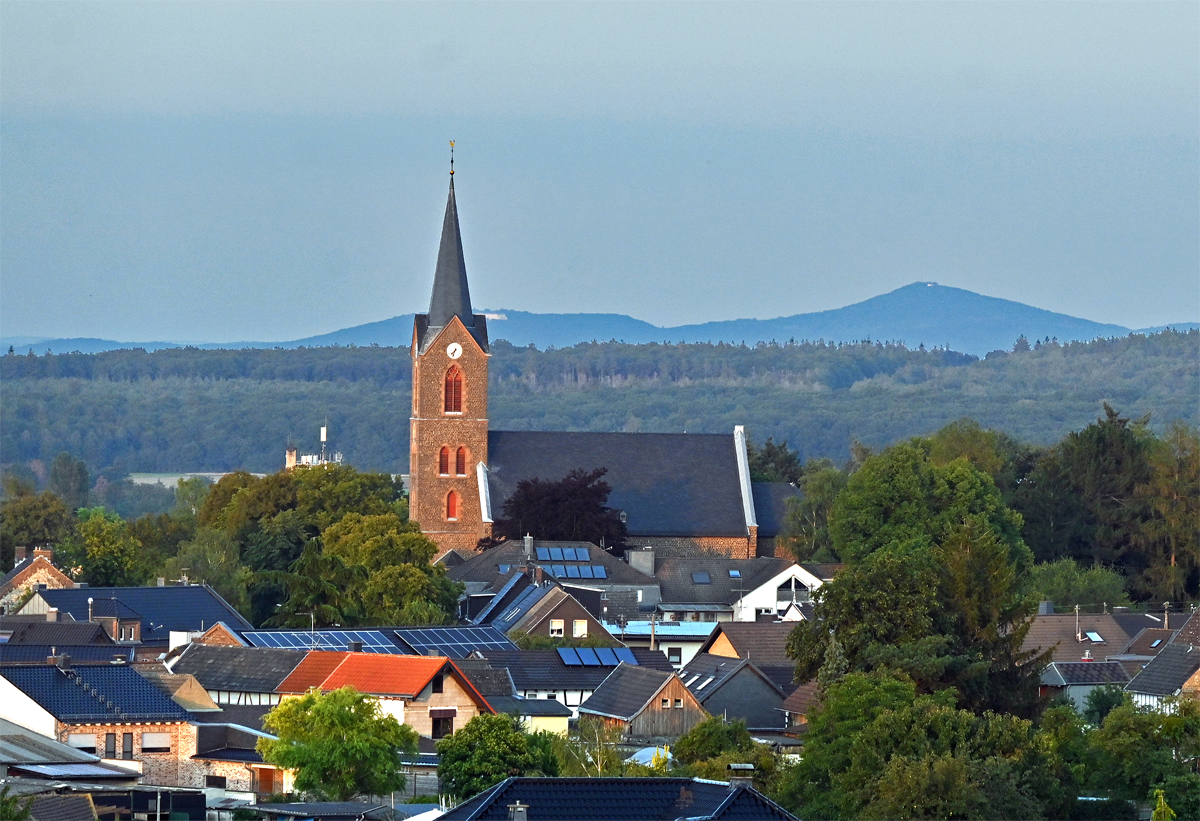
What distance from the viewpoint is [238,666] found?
173 ft

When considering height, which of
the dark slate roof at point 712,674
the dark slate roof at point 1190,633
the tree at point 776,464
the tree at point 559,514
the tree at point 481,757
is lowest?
the tree at point 481,757

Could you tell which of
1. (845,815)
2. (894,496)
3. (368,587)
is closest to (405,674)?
(845,815)

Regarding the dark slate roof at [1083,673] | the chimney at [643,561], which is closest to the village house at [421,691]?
the dark slate roof at [1083,673]

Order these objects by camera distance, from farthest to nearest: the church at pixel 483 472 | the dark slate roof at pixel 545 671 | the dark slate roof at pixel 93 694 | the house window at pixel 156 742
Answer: the church at pixel 483 472 < the dark slate roof at pixel 545 671 < the dark slate roof at pixel 93 694 < the house window at pixel 156 742

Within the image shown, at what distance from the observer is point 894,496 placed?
7638cm

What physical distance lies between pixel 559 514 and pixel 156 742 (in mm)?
40991

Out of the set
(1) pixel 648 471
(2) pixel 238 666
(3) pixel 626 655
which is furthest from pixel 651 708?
(1) pixel 648 471

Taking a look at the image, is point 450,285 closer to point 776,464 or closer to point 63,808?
point 776,464

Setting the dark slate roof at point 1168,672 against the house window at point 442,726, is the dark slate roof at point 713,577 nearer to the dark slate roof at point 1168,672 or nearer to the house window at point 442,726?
the dark slate roof at point 1168,672

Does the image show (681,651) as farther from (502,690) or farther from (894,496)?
(502,690)

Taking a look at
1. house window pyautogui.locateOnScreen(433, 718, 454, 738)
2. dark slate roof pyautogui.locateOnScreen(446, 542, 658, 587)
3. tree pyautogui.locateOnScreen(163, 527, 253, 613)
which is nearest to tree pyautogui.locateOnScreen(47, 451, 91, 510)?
tree pyautogui.locateOnScreen(163, 527, 253, 613)

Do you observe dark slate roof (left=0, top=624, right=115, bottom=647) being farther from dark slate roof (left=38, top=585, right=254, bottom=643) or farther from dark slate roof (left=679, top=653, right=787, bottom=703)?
dark slate roof (left=679, top=653, right=787, bottom=703)

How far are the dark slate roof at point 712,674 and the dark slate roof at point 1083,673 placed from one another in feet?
22.9

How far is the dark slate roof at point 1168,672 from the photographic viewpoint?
5128cm
